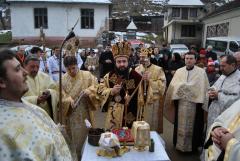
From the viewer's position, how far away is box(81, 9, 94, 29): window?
31.1 meters

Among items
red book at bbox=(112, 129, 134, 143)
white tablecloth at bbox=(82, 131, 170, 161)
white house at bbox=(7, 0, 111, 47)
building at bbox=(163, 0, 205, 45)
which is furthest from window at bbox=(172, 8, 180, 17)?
white tablecloth at bbox=(82, 131, 170, 161)

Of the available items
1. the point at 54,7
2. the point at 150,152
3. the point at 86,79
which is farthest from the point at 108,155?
the point at 54,7

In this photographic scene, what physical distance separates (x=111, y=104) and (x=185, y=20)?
35632 mm

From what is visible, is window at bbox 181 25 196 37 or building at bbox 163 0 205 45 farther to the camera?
window at bbox 181 25 196 37

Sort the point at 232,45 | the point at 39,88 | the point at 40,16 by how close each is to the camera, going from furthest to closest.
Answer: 1. the point at 40,16
2. the point at 232,45
3. the point at 39,88

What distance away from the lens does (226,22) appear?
22906 millimetres

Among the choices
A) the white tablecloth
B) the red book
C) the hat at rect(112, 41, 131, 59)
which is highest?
the hat at rect(112, 41, 131, 59)

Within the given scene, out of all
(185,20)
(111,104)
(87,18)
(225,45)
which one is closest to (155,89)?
(111,104)

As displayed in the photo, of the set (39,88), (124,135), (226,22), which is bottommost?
(124,135)

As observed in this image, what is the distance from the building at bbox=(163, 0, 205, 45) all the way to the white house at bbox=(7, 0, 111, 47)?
1133 cm

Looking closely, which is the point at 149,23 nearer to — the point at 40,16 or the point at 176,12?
the point at 176,12

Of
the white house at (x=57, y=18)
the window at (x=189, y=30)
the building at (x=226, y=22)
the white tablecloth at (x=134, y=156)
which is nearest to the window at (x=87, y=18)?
the white house at (x=57, y=18)

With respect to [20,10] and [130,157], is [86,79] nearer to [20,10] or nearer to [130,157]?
[130,157]

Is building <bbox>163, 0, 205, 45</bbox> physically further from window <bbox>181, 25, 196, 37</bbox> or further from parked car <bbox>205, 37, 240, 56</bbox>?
parked car <bbox>205, 37, 240, 56</bbox>
